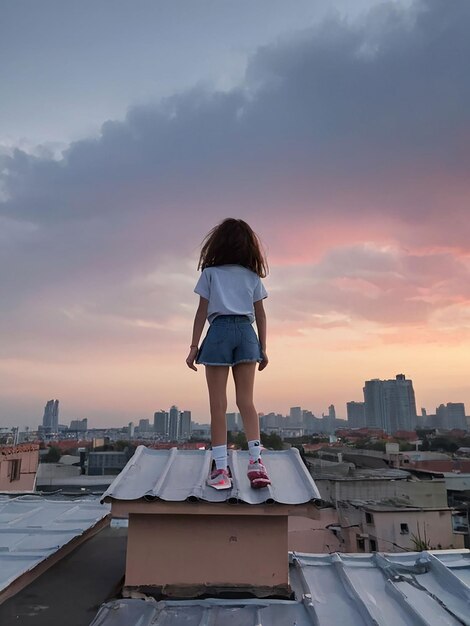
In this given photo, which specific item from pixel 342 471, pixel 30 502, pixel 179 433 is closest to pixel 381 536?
pixel 342 471

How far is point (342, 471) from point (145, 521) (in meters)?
33.8

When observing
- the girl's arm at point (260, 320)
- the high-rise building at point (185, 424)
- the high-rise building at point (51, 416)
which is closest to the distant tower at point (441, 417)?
the high-rise building at point (185, 424)

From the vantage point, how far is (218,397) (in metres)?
3.45

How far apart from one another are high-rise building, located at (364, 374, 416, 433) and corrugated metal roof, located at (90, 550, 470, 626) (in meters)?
105

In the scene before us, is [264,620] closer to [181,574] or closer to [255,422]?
[181,574]

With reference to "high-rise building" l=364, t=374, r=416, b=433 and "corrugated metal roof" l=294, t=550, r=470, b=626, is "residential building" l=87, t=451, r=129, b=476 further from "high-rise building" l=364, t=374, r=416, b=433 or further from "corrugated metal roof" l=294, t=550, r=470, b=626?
"high-rise building" l=364, t=374, r=416, b=433

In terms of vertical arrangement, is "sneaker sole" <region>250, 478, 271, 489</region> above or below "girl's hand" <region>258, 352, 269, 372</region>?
below

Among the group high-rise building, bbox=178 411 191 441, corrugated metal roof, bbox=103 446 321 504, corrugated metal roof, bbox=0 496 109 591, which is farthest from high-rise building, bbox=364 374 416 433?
corrugated metal roof, bbox=103 446 321 504

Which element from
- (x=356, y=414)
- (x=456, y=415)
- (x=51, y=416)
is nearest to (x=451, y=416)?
(x=456, y=415)

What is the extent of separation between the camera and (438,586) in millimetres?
3055

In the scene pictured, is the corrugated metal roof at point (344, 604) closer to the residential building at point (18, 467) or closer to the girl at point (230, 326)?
the girl at point (230, 326)

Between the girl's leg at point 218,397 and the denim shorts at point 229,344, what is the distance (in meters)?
0.08

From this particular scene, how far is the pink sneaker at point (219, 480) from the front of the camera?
3127mm

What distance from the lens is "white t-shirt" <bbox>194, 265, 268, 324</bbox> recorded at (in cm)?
350
